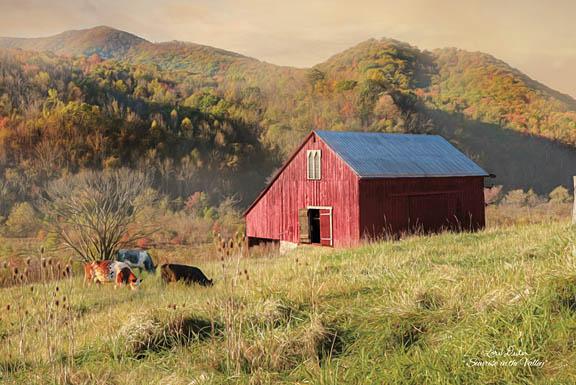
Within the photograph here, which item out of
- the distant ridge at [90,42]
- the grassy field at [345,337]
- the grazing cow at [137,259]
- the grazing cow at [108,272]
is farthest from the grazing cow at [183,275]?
the distant ridge at [90,42]

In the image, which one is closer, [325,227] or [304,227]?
[325,227]

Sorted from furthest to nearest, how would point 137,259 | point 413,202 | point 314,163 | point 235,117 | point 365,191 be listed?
1. point 235,117
2. point 314,163
3. point 413,202
4. point 365,191
5. point 137,259

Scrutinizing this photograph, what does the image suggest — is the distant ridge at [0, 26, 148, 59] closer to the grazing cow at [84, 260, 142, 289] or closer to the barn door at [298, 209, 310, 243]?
the barn door at [298, 209, 310, 243]

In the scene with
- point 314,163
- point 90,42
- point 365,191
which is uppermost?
point 90,42

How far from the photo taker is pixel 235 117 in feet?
207

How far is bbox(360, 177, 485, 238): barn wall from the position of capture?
21203mm

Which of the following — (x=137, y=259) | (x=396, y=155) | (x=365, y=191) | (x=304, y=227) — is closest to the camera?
(x=137, y=259)

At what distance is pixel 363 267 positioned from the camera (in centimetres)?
999

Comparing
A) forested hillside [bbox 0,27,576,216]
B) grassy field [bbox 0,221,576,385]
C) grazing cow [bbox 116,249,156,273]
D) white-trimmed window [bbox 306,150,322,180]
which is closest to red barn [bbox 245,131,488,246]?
white-trimmed window [bbox 306,150,322,180]

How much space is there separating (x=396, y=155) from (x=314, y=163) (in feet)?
11.3

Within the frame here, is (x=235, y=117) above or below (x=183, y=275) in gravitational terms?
above

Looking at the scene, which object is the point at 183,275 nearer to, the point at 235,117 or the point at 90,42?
the point at 235,117

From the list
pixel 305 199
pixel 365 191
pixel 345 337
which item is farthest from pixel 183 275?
pixel 305 199

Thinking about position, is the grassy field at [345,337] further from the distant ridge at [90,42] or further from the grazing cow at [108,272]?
the distant ridge at [90,42]
